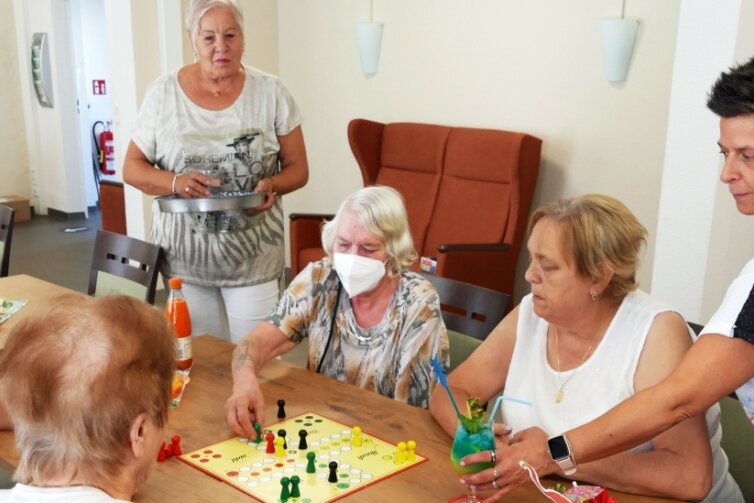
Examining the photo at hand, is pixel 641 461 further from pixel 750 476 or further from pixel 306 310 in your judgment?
pixel 306 310

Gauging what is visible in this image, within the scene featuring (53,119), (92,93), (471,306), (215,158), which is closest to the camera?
(471,306)

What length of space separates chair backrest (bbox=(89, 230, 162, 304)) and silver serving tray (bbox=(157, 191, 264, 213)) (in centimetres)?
19

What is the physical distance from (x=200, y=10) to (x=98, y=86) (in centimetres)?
639

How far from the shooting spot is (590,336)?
1.75m

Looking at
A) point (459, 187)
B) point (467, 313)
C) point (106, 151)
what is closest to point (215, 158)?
point (467, 313)

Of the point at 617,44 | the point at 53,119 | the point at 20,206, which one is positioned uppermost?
the point at 617,44

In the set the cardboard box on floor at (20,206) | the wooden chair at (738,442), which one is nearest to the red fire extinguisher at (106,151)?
the cardboard box on floor at (20,206)

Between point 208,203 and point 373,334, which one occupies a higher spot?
point 208,203

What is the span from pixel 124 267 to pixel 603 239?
1.81 m

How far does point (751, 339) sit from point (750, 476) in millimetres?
597

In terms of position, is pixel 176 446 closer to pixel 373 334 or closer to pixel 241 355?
pixel 241 355

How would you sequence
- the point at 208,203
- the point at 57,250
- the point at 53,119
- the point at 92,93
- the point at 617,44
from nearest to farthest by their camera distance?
the point at 208,203
the point at 617,44
the point at 57,250
the point at 53,119
the point at 92,93

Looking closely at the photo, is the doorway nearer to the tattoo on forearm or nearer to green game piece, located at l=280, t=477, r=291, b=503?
the tattoo on forearm

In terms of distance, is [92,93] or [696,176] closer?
[696,176]
